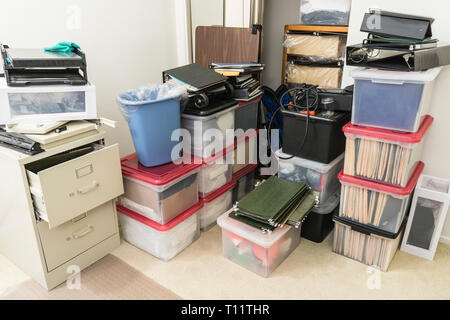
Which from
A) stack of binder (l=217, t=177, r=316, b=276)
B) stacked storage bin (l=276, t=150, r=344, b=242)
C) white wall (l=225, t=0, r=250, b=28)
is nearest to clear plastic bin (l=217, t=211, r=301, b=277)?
stack of binder (l=217, t=177, r=316, b=276)

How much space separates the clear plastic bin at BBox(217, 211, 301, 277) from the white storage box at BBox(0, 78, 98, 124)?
0.85 meters

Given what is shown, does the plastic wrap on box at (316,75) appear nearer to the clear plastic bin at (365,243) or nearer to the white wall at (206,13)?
the white wall at (206,13)

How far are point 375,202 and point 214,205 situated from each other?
2.92 feet

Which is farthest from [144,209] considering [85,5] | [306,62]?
[306,62]

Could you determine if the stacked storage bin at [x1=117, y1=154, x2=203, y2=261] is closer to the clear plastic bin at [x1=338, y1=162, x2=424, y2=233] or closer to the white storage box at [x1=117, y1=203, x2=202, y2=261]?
the white storage box at [x1=117, y1=203, x2=202, y2=261]

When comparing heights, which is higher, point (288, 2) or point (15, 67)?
point (288, 2)

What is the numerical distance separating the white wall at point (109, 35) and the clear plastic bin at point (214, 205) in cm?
70

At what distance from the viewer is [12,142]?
4.77 ft

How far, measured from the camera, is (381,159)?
1612 mm

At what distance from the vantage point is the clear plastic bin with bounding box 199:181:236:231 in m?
2.05

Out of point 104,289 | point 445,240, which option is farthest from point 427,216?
point 104,289

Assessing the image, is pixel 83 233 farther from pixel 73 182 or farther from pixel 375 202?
pixel 375 202
